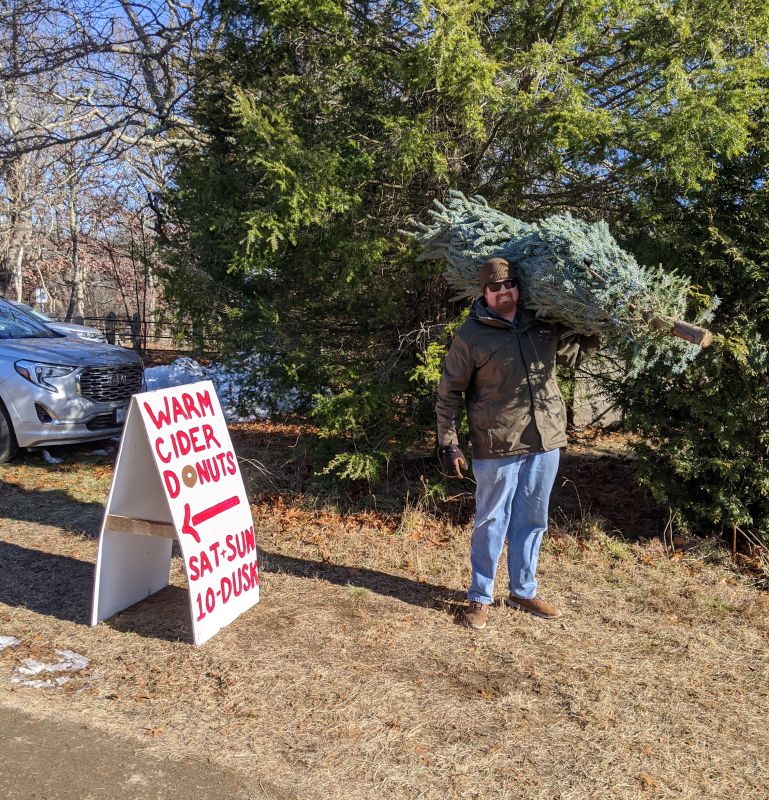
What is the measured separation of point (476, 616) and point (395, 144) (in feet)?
11.2

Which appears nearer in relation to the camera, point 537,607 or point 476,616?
point 476,616

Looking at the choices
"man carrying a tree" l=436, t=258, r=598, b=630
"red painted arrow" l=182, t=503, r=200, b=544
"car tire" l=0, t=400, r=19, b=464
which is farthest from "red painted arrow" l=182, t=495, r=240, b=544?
"car tire" l=0, t=400, r=19, b=464

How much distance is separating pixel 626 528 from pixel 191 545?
3449 mm

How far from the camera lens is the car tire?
744 centimetres

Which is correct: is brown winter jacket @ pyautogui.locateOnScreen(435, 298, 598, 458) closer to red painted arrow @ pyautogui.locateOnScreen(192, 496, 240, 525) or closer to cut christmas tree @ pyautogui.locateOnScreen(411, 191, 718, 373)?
cut christmas tree @ pyautogui.locateOnScreen(411, 191, 718, 373)

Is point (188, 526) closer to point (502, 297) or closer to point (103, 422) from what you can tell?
point (502, 297)

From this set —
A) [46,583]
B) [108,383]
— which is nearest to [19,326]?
[108,383]

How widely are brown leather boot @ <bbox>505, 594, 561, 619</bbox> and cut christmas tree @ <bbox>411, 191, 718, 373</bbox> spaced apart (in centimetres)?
148

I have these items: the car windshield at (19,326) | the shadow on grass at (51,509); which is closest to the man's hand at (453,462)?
the shadow on grass at (51,509)

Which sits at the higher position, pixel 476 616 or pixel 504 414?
pixel 504 414

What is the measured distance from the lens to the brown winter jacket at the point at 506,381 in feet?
13.0

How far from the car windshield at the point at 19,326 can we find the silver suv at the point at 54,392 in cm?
2

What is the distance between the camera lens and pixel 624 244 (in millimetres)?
5414

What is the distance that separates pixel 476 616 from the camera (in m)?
4.11
